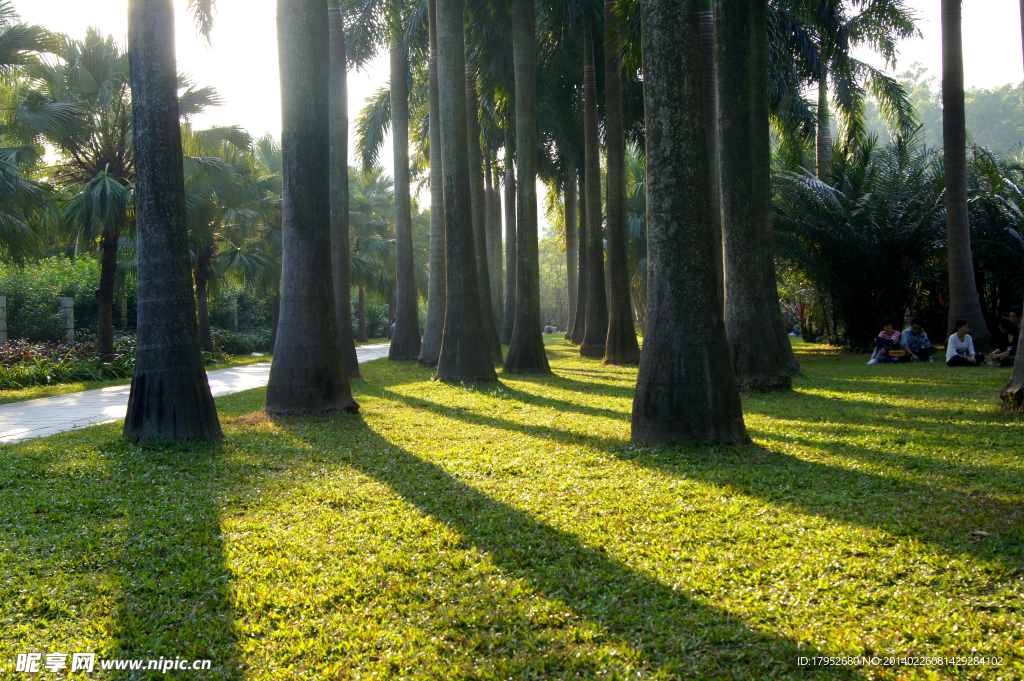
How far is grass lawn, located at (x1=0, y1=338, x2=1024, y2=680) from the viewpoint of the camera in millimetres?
3029

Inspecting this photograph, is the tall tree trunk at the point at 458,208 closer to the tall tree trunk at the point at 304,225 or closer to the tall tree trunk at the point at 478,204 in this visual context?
the tall tree trunk at the point at 478,204

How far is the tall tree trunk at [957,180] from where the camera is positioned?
14719mm

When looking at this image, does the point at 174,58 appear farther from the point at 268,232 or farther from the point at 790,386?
the point at 268,232

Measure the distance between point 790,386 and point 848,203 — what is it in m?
8.95

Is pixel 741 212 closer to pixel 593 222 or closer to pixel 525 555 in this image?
pixel 525 555

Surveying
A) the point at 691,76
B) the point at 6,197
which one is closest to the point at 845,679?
the point at 691,76

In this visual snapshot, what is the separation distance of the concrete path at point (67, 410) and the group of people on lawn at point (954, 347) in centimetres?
1376

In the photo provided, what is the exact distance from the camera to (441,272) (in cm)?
1648

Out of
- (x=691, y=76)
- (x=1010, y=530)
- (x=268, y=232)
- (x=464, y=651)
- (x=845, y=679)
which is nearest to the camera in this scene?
(x=845, y=679)

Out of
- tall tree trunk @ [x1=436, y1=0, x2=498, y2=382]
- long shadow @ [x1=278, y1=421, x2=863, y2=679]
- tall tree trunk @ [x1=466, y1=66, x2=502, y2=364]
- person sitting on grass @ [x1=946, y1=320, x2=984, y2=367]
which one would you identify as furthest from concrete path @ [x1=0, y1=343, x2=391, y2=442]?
person sitting on grass @ [x1=946, y1=320, x2=984, y2=367]

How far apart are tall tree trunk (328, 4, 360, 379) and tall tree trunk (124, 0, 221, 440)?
738 cm

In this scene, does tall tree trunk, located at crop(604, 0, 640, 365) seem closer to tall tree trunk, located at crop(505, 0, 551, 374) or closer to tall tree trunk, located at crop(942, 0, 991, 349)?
tall tree trunk, located at crop(505, 0, 551, 374)

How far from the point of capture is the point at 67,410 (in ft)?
36.2

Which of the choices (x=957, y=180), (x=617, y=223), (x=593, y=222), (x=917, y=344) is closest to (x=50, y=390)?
(x=617, y=223)
